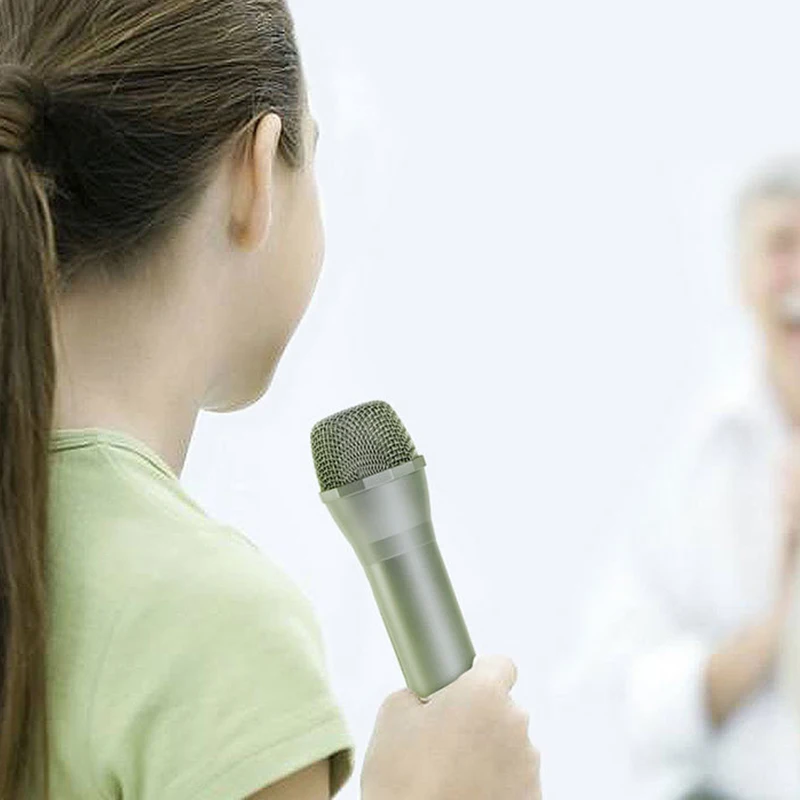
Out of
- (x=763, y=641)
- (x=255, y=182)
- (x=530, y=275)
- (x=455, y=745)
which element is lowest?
(x=763, y=641)

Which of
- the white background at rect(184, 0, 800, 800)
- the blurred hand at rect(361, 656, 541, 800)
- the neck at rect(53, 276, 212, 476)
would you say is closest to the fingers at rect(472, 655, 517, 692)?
the blurred hand at rect(361, 656, 541, 800)

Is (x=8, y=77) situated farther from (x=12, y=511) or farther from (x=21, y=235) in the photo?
(x=12, y=511)

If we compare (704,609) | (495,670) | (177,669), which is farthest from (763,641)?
(177,669)

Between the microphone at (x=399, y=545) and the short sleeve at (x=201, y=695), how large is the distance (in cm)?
6

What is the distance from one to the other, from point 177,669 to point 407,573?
11cm

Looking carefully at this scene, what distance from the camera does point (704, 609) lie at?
1708 mm

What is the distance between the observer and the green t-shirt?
0.68 metres

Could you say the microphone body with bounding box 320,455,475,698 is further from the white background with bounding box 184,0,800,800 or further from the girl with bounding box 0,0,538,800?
the white background with bounding box 184,0,800,800

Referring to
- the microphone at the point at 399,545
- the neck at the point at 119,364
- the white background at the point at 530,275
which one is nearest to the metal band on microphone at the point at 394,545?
the microphone at the point at 399,545

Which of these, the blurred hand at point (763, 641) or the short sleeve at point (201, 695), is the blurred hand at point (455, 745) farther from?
the blurred hand at point (763, 641)

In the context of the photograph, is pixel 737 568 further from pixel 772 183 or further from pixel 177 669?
pixel 177 669

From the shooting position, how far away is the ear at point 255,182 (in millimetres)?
769

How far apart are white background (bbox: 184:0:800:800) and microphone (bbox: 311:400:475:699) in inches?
38.1

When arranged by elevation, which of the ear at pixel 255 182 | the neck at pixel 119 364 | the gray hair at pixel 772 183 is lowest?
the gray hair at pixel 772 183
